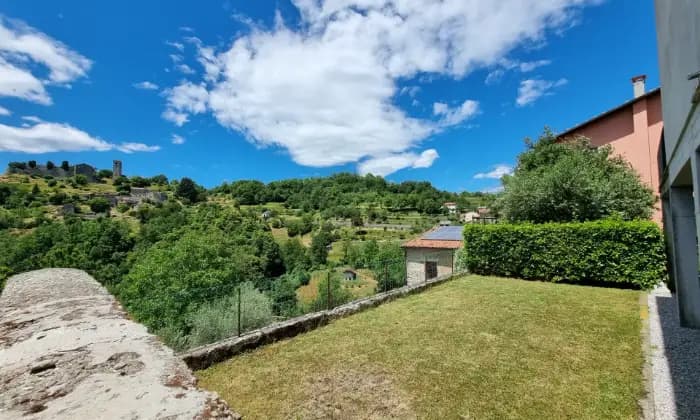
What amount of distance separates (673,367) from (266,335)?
6173mm

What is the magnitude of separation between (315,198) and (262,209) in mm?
14437

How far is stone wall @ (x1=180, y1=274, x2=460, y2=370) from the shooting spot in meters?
4.71

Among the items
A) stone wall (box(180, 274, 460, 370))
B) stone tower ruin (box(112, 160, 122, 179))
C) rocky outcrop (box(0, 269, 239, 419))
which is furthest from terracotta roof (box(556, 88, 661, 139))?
stone tower ruin (box(112, 160, 122, 179))

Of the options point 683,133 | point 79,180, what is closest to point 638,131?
point 683,133

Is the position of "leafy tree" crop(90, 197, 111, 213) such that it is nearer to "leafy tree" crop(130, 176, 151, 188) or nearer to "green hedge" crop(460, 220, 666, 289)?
"leafy tree" crop(130, 176, 151, 188)

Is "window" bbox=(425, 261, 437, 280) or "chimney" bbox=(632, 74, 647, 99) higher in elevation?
"chimney" bbox=(632, 74, 647, 99)

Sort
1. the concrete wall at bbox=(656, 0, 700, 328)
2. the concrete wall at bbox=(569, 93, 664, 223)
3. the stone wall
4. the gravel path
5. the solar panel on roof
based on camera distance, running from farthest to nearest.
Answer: the solar panel on roof < the concrete wall at bbox=(569, 93, 664, 223) < the stone wall < the gravel path < the concrete wall at bbox=(656, 0, 700, 328)

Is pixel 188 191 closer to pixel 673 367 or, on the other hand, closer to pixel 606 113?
pixel 606 113

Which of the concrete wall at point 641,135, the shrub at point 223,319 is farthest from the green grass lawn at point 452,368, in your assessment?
the concrete wall at point 641,135

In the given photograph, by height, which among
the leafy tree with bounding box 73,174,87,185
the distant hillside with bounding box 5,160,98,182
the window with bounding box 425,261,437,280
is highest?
the distant hillside with bounding box 5,160,98,182

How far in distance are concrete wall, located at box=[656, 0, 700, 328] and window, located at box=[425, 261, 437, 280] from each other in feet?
36.9

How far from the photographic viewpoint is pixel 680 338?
523 cm

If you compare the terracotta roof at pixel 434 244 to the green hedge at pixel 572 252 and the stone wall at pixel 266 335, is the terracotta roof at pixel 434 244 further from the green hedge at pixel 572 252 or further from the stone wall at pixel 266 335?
the stone wall at pixel 266 335

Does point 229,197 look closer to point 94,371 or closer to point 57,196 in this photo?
point 57,196
